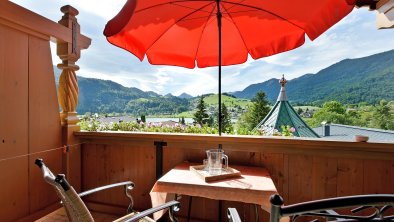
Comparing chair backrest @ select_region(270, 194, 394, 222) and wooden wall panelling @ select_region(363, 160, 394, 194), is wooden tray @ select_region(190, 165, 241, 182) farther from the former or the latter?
wooden wall panelling @ select_region(363, 160, 394, 194)

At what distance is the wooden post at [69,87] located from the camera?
7.92 ft

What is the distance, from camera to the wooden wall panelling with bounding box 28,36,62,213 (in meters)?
2.13

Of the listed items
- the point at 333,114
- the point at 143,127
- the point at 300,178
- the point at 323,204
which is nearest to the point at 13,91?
the point at 143,127

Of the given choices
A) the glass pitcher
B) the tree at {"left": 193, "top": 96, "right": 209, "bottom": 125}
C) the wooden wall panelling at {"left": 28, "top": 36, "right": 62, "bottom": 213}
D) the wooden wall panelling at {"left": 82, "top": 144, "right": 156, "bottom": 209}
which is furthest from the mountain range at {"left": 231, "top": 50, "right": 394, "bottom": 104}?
the glass pitcher

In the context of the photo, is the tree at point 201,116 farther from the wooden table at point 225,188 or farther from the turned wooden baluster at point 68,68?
the turned wooden baluster at point 68,68

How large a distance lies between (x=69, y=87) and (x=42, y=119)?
415 millimetres

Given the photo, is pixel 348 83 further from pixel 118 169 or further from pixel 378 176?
pixel 118 169

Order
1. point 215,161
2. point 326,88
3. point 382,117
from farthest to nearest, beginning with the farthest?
1. point 326,88
2. point 382,117
3. point 215,161

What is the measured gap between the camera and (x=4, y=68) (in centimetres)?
188

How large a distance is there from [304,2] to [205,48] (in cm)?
95

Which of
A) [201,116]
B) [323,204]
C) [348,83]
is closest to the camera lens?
[323,204]

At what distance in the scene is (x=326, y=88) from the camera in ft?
37.0

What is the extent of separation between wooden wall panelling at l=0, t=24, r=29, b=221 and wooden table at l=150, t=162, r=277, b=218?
52.2 inches

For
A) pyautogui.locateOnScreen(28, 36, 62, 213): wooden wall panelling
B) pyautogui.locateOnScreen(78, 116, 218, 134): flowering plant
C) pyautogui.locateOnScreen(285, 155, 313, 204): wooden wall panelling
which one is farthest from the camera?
pyautogui.locateOnScreen(78, 116, 218, 134): flowering plant
